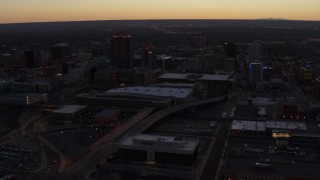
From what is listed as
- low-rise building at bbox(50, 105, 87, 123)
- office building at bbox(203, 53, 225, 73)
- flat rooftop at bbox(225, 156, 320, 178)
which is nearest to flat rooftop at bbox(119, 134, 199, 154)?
flat rooftop at bbox(225, 156, 320, 178)

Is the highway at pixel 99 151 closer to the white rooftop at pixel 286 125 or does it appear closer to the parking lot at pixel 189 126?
the parking lot at pixel 189 126

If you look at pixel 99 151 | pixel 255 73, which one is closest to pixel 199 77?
pixel 255 73

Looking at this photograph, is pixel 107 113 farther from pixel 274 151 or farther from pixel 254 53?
pixel 254 53

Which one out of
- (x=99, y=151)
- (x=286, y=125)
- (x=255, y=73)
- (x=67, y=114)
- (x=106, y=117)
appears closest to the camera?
(x=99, y=151)

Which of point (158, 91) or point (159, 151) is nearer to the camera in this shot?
point (159, 151)

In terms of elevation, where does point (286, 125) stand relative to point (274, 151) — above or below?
above

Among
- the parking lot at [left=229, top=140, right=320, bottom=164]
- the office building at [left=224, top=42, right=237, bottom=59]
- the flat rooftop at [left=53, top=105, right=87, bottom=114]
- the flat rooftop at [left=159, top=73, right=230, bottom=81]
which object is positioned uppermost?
the office building at [left=224, top=42, right=237, bottom=59]

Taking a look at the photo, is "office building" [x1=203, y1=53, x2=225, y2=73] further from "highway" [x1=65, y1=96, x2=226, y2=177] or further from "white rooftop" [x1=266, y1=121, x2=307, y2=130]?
"white rooftop" [x1=266, y1=121, x2=307, y2=130]
